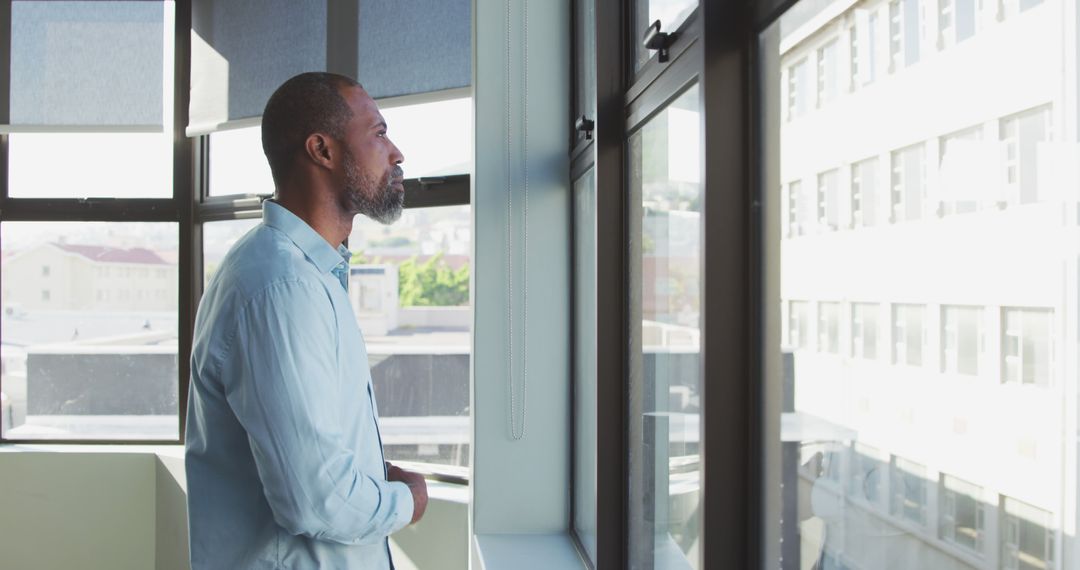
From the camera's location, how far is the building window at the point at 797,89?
102 cm

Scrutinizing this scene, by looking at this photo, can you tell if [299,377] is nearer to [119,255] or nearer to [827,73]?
[827,73]

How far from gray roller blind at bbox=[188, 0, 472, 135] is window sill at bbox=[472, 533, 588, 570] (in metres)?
1.60

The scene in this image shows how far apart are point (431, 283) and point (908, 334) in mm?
2669

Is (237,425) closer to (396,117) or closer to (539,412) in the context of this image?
(539,412)

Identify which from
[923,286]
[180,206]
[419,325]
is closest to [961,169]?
[923,286]

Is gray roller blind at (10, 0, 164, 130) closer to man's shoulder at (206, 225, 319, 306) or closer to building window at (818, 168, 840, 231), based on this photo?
man's shoulder at (206, 225, 319, 306)

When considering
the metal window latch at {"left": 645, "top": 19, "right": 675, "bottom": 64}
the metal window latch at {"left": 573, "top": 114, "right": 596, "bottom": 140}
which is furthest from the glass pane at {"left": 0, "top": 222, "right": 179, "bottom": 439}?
the metal window latch at {"left": 645, "top": 19, "right": 675, "bottom": 64}

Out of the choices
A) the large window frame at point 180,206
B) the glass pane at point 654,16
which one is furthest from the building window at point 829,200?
the large window frame at point 180,206

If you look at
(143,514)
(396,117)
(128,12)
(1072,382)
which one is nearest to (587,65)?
(396,117)

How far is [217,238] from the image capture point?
3949mm

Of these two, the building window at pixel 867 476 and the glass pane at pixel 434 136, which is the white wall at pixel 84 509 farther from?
the building window at pixel 867 476

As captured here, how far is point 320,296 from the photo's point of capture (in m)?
1.33

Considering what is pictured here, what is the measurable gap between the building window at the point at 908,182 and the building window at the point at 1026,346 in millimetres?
153

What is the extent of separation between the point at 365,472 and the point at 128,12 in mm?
3322
